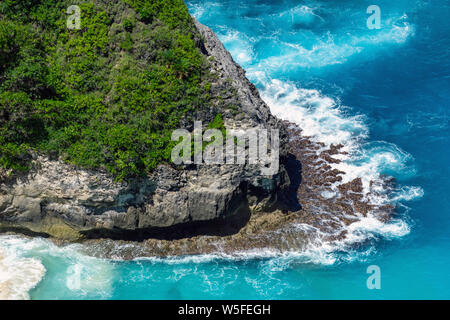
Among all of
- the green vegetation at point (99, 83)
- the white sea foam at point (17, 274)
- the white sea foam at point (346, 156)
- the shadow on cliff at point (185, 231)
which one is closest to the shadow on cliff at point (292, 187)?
the white sea foam at point (346, 156)

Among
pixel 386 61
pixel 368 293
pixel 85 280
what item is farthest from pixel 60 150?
pixel 386 61
